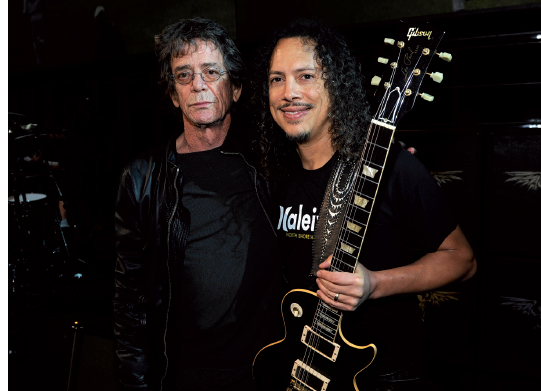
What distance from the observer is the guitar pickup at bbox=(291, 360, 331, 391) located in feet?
4.02

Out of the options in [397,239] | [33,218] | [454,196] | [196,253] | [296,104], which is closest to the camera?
A: [397,239]

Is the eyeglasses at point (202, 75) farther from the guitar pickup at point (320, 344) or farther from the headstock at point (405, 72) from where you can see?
the guitar pickup at point (320, 344)

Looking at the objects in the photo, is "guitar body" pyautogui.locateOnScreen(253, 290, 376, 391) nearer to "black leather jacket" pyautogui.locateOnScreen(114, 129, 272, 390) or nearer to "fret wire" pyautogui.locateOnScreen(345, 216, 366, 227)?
"fret wire" pyautogui.locateOnScreen(345, 216, 366, 227)

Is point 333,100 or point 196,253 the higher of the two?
point 333,100

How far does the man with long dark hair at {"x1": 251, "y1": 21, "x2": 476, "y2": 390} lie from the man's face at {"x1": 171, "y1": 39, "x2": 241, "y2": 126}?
213 mm

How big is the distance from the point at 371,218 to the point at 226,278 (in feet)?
1.98

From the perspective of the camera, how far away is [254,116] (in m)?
1.85

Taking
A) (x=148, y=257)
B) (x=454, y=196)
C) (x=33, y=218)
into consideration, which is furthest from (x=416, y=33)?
(x=33, y=218)

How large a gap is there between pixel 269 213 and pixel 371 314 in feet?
1.74

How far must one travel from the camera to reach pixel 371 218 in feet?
4.21

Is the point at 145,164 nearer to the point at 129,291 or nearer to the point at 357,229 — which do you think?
the point at 129,291

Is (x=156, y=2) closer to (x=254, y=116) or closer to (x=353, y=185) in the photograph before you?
(x=254, y=116)

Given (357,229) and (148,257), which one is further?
(148,257)

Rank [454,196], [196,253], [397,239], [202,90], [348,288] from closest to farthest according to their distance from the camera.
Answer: [348,288] < [397,239] < [196,253] < [202,90] < [454,196]
